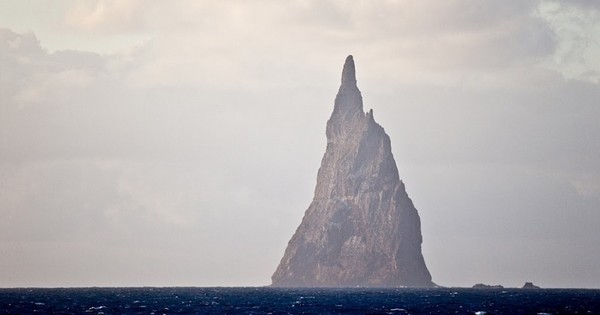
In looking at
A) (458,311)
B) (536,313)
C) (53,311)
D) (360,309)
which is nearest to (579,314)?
(536,313)

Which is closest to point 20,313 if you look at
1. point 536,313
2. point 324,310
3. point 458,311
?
point 324,310

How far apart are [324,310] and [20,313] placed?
46.6 m

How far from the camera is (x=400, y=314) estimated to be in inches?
5394

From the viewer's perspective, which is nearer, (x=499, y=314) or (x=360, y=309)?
(x=499, y=314)

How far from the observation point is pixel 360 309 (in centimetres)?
15362

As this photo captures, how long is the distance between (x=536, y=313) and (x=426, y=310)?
19.0 meters

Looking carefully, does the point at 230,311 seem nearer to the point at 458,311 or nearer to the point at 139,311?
the point at 139,311

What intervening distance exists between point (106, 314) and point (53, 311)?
563 inches

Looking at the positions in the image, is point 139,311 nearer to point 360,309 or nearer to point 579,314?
point 360,309

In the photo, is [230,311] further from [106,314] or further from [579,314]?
[579,314]


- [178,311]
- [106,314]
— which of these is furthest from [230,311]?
[106,314]

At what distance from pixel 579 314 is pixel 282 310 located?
45.7m

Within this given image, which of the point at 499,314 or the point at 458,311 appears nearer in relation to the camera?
the point at 499,314

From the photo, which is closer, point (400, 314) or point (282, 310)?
point (400, 314)
